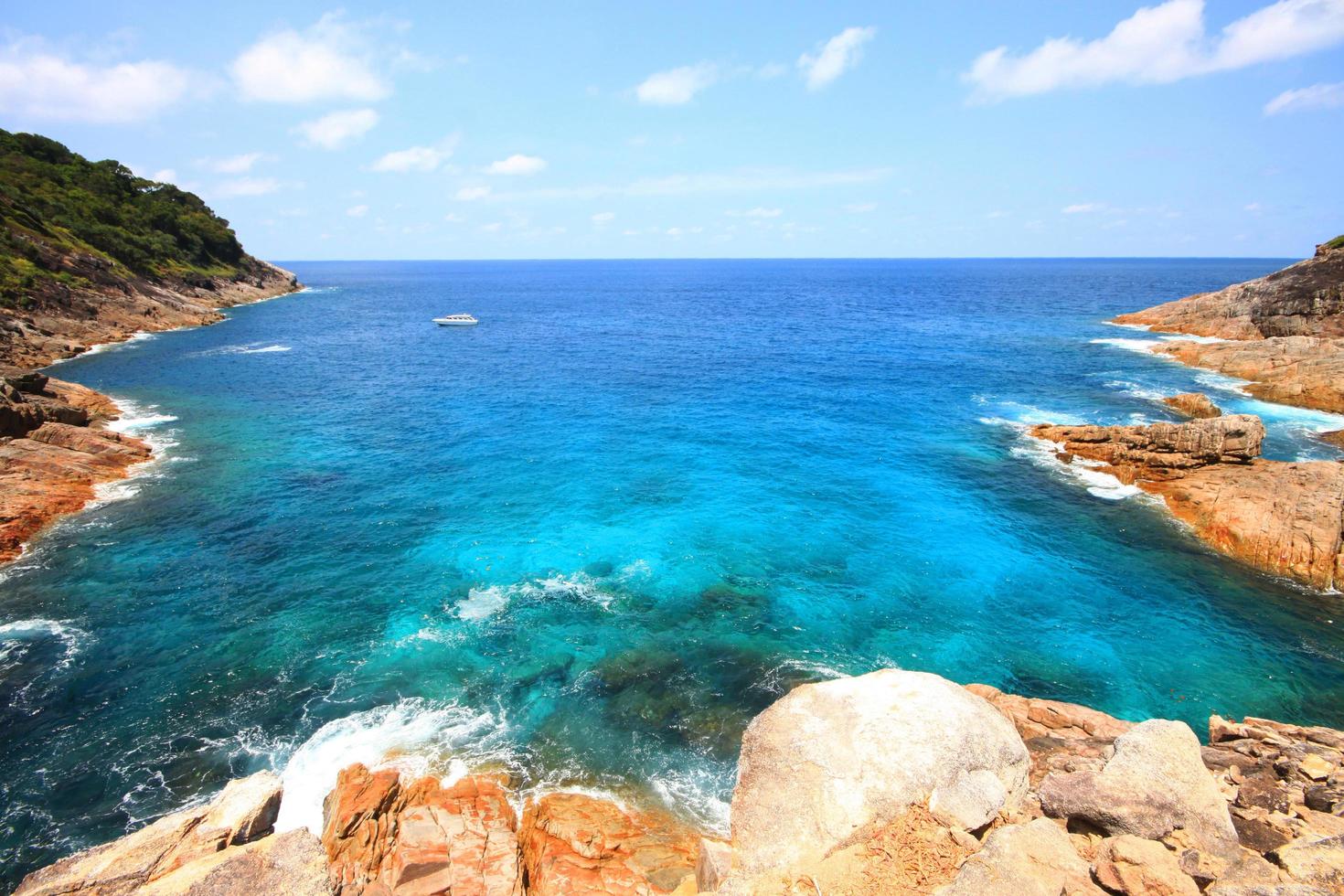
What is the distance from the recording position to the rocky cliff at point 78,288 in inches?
1774

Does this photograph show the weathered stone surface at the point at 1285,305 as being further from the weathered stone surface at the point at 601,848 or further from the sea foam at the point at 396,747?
the sea foam at the point at 396,747

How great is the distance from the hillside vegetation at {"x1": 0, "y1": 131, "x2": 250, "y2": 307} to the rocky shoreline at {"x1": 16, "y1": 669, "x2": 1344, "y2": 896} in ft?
337

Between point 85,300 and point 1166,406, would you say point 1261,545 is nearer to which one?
point 1166,406

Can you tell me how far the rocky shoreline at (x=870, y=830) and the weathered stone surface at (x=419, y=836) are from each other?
0.06 meters

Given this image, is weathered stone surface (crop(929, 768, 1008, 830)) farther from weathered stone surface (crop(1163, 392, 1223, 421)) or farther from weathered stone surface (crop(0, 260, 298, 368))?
weathered stone surface (crop(0, 260, 298, 368))

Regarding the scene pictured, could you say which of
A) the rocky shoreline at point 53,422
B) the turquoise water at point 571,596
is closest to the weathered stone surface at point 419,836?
the turquoise water at point 571,596

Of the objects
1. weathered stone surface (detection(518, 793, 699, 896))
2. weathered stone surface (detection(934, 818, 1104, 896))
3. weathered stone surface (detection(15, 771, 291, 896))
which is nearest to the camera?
weathered stone surface (detection(934, 818, 1104, 896))

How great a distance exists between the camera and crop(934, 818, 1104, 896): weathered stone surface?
42.1 ft

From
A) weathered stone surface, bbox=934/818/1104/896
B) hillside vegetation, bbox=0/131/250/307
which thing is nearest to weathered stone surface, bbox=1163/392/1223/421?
weathered stone surface, bbox=934/818/1104/896

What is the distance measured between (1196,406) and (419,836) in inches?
2890

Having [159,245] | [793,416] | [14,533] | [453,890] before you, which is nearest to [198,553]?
[14,533]

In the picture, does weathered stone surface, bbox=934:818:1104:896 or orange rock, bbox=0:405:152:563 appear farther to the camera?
orange rock, bbox=0:405:152:563

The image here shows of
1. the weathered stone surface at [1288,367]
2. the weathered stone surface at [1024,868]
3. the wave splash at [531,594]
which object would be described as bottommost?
the wave splash at [531,594]

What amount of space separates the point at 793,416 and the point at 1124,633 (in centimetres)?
3800
